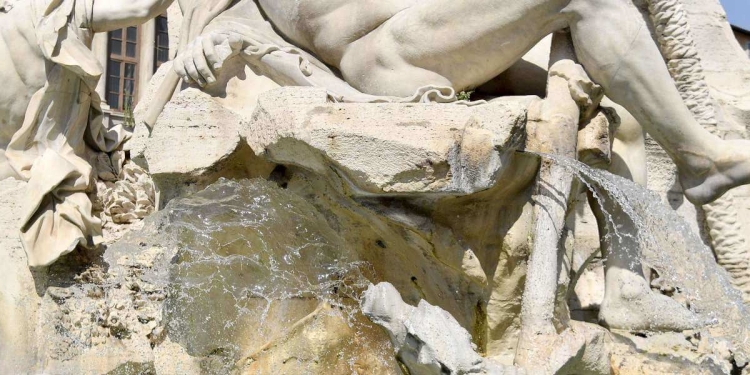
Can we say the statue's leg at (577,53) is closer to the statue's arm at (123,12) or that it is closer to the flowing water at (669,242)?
the flowing water at (669,242)

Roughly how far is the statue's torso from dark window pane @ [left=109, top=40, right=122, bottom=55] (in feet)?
36.5

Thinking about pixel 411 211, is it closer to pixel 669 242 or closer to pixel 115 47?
pixel 669 242

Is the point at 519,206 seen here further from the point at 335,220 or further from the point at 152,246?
the point at 152,246

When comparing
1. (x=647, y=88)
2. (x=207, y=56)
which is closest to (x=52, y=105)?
(x=207, y=56)

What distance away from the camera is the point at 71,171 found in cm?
395

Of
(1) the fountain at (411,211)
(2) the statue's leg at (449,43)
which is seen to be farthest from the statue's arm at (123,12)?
(2) the statue's leg at (449,43)

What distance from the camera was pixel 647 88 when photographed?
282 centimetres

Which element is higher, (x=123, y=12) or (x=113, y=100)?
(x=123, y=12)

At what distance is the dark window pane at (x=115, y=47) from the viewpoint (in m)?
13.8

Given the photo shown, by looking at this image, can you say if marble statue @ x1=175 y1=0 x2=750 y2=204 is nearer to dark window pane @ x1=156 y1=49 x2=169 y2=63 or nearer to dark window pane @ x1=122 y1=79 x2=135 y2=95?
dark window pane @ x1=156 y1=49 x2=169 y2=63

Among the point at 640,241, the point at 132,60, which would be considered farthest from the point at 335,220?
the point at 132,60

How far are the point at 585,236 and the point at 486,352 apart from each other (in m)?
0.95

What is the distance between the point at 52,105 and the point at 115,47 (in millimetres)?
10295

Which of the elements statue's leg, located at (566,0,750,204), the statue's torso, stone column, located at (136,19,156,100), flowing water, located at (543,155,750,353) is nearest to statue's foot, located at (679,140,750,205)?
statue's leg, located at (566,0,750,204)
